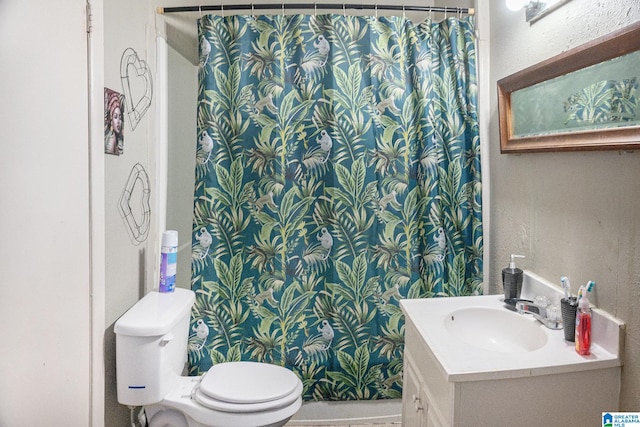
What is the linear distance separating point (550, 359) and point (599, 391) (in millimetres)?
174

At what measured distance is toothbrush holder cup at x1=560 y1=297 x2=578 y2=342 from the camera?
117 centimetres

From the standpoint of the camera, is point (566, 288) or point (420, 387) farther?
point (420, 387)

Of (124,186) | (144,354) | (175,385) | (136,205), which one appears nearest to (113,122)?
(124,186)

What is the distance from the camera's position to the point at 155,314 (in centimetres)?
152

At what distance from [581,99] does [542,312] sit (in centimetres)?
71

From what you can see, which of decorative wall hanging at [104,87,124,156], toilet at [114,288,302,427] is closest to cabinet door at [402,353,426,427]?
toilet at [114,288,302,427]

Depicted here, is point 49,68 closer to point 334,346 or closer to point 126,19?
point 126,19

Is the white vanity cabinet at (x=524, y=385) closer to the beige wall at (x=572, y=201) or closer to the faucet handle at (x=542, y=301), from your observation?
the beige wall at (x=572, y=201)

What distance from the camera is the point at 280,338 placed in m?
1.94

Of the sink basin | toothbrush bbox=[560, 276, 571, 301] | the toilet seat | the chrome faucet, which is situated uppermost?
toothbrush bbox=[560, 276, 571, 301]

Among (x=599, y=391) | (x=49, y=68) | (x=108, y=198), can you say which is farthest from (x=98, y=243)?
(x=599, y=391)

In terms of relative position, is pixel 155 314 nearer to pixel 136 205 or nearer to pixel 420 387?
pixel 136 205

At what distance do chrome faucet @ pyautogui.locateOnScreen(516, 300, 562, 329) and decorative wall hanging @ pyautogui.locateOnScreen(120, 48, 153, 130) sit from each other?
1677mm

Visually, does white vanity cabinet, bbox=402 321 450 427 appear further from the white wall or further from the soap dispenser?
the white wall
